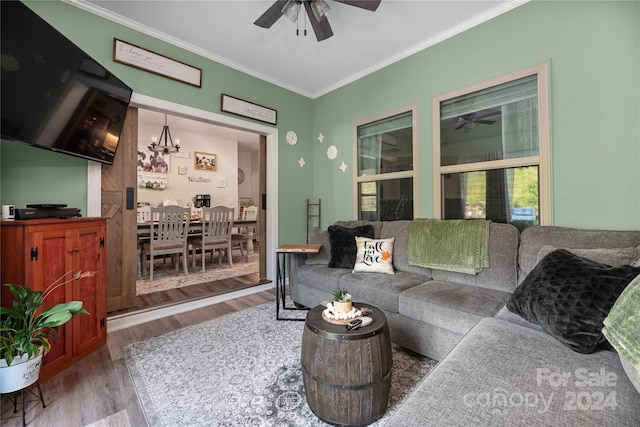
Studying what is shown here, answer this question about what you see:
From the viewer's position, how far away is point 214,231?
14.3 ft

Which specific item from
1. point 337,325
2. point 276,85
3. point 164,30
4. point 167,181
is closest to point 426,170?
point 337,325

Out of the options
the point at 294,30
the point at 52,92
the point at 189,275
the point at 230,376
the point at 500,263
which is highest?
the point at 294,30

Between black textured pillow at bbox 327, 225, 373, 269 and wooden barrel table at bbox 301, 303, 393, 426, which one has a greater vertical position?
black textured pillow at bbox 327, 225, 373, 269

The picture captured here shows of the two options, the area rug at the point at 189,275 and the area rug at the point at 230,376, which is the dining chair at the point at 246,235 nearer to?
the area rug at the point at 189,275

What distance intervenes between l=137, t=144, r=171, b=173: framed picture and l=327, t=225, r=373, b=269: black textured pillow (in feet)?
15.2

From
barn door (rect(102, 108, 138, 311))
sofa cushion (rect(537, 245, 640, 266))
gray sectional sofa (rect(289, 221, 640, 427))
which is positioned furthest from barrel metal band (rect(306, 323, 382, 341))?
barn door (rect(102, 108, 138, 311))

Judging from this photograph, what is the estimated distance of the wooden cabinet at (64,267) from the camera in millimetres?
1532

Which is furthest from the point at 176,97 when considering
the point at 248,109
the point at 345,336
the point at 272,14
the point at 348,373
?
the point at 348,373

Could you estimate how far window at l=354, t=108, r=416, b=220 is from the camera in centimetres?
304

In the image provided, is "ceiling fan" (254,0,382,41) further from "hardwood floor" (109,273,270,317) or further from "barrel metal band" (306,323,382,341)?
"hardwood floor" (109,273,270,317)

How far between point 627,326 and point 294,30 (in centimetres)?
310

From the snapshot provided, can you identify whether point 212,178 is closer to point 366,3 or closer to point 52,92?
A: point 52,92

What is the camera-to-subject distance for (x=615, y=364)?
99cm

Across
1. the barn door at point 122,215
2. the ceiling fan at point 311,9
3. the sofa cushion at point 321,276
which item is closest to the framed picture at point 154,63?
the barn door at point 122,215
